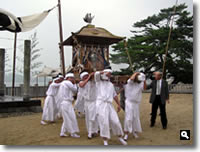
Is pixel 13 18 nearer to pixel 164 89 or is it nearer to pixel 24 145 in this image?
pixel 24 145

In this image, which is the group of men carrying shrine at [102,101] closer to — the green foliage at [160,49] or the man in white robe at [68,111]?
the man in white robe at [68,111]

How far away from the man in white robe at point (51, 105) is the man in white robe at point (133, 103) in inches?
109

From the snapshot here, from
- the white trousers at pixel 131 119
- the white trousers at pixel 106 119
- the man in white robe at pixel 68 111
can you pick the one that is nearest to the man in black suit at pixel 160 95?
the white trousers at pixel 131 119

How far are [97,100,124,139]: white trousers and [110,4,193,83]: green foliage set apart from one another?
18.9ft

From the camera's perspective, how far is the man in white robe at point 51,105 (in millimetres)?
6496

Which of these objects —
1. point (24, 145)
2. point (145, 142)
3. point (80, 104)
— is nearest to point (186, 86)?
point (80, 104)

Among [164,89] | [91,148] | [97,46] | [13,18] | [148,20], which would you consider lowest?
[91,148]

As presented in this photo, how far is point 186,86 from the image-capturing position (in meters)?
11.0

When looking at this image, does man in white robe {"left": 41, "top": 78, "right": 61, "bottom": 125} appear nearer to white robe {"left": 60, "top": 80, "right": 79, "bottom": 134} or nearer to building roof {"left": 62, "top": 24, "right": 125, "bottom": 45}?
building roof {"left": 62, "top": 24, "right": 125, "bottom": 45}

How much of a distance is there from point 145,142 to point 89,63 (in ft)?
11.4

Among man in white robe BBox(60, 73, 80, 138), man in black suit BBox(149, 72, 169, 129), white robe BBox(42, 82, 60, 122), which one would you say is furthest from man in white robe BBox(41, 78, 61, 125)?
man in black suit BBox(149, 72, 169, 129)

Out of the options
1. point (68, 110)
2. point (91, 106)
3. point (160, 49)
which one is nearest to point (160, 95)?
point (91, 106)

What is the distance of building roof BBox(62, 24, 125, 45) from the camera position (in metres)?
6.65

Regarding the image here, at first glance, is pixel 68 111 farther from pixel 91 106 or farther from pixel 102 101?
pixel 102 101
